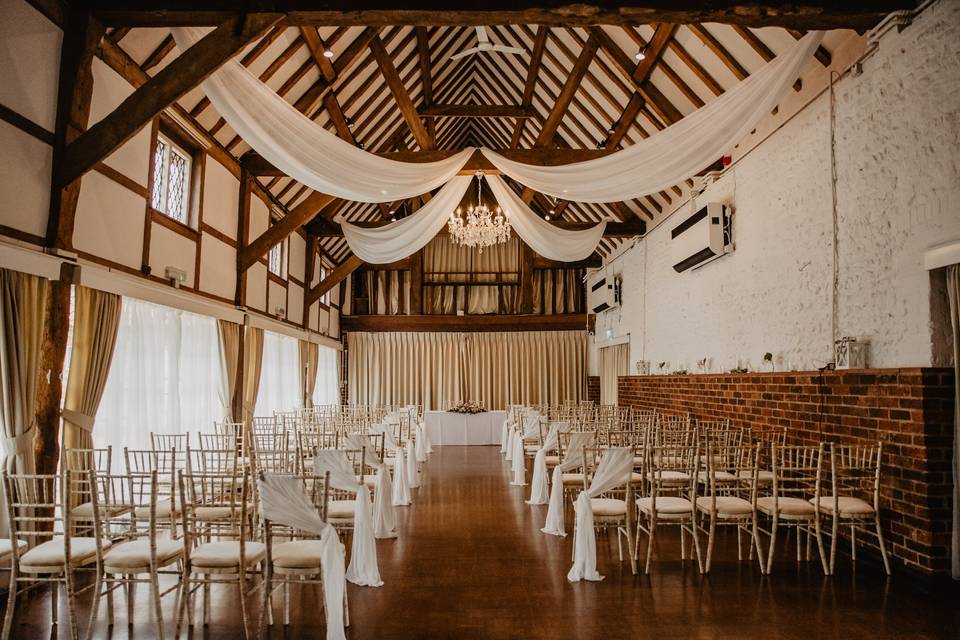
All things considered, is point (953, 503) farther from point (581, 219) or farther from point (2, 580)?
point (581, 219)

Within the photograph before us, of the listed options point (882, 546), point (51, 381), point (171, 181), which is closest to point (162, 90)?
point (51, 381)

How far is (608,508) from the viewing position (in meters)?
4.84

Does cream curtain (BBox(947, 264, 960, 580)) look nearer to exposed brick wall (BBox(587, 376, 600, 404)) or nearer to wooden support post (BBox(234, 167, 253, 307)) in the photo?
wooden support post (BBox(234, 167, 253, 307))

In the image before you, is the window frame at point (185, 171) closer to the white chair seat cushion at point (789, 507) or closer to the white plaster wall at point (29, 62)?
the white plaster wall at point (29, 62)

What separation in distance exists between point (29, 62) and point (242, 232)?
185 inches

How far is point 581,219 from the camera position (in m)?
14.6

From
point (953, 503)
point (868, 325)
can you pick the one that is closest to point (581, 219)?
point (868, 325)

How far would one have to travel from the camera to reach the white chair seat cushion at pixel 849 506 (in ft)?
15.3

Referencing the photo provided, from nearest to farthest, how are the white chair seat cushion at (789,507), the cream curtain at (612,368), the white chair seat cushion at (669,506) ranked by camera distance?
1. the white chair seat cushion at (789,507)
2. the white chair seat cushion at (669,506)
3. the cream curtain at (612,368)

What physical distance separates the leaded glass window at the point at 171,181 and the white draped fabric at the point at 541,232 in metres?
3.88

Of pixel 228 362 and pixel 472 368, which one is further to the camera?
pixel 472 368

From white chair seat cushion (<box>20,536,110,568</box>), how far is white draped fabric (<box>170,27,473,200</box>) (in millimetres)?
3242

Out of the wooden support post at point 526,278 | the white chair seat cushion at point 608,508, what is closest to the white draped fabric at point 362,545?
the white chair seat cushion at point 608,508

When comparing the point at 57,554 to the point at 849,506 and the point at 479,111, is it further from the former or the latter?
the point at 479,111
